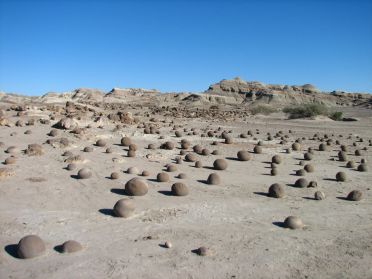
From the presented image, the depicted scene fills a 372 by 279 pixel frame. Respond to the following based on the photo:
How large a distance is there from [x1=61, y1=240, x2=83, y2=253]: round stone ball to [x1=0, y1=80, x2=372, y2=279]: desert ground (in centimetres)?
9

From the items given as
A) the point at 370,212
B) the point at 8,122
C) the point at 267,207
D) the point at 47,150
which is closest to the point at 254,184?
the point at 267,207

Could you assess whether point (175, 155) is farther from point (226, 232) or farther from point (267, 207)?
point (226, 232)

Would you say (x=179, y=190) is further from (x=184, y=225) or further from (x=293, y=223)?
(x=293, y=223)

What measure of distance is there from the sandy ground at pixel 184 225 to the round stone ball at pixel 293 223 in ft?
0.41

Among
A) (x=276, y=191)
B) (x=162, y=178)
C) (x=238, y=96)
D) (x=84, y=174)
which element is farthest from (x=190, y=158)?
(x=238, y=96)

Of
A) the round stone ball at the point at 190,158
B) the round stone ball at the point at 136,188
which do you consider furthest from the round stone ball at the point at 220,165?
the round stone ball at the point at 136,188

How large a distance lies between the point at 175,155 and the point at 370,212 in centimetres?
585

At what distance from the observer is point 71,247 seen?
17.3 ft

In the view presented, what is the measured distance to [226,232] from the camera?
5988 mm

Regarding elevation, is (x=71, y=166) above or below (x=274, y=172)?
above

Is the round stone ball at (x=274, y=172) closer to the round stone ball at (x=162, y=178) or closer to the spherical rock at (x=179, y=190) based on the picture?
the round stone ball at (x=162, y=178)

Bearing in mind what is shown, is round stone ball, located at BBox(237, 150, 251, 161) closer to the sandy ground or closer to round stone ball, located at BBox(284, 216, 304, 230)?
the sandy ground

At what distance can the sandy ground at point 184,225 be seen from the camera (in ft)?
16.1

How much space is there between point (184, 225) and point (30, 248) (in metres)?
2.17
